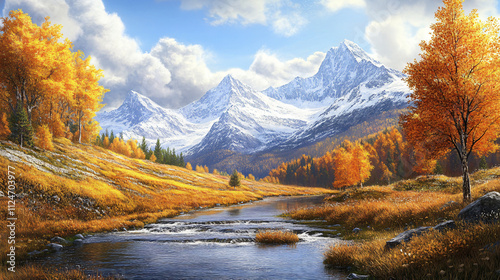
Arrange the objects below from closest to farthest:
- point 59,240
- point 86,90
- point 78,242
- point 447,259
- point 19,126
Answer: point 447,259, point 59,240, point 78,242, point 19,126, point 86,90

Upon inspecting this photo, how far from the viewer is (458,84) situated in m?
17.7

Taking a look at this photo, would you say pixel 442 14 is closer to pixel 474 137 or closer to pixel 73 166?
pixel 474 137

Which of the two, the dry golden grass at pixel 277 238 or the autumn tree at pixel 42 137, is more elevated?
the autumn tree at pixel 42 137

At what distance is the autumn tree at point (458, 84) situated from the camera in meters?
17.4

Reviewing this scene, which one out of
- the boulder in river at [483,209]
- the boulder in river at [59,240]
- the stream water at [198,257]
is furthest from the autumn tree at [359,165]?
the boulder in river at [59,240]

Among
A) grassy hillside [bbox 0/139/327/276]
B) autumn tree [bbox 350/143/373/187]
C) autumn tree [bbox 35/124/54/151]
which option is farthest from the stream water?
autumn tree [bbox 350/143/373/187]

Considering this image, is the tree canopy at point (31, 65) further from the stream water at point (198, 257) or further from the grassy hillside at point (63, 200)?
the stream water at point (198, 257)

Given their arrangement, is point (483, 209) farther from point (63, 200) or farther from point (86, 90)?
point (86, 90)

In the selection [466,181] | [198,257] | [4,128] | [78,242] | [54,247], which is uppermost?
[4,128]

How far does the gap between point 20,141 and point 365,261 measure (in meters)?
45.4

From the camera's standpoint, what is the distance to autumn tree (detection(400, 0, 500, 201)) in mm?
17359

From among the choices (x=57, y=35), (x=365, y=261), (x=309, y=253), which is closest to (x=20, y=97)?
(x=57, y=35)

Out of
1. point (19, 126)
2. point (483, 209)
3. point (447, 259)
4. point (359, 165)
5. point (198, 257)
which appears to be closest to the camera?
point (447, 259)

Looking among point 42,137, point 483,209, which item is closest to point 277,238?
point 483,209
